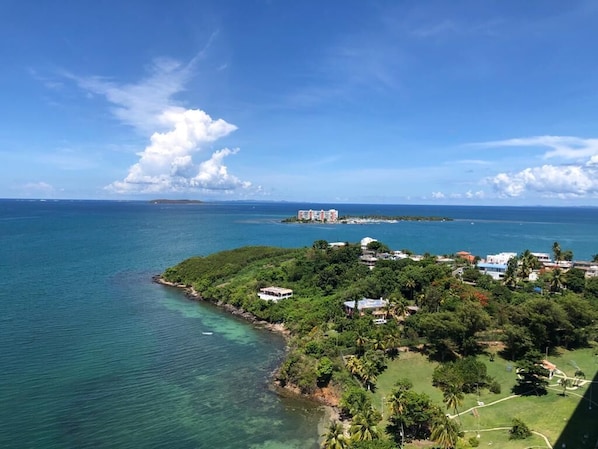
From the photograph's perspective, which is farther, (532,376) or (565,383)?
(532,376)

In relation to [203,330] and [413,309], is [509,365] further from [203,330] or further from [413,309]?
[203,330]

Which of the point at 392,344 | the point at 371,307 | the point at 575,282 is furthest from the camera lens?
the point at 575,282

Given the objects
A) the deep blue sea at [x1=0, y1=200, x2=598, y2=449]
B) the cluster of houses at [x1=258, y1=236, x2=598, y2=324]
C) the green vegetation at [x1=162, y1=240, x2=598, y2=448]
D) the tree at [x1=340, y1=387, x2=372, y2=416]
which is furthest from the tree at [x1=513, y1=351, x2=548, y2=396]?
the deep blue sea at [x1=0, y1=200, x2=598, y2=449]

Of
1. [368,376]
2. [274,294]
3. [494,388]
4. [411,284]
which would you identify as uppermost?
[411,284]

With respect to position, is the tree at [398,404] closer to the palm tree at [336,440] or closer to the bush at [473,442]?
the bush at [473,442]

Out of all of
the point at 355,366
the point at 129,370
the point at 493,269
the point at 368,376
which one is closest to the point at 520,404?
the point at 368,376

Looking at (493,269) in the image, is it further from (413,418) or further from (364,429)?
(364,429)

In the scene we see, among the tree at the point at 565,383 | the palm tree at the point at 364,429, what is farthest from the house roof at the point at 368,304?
the palm tree at the point at 364,429

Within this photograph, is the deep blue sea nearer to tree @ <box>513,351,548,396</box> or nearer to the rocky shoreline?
the rocky shoreline
